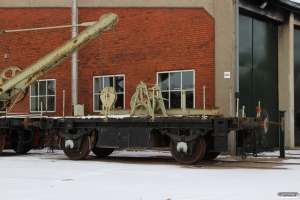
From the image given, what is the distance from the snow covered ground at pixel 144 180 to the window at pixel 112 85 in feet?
18.5

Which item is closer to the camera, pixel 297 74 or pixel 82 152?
pixel 82 152

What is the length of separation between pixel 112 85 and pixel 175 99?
295cm

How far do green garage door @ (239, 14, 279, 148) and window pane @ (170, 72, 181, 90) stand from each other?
7.04 feet

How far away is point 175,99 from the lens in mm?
18188

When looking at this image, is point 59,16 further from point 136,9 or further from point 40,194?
point 40,194

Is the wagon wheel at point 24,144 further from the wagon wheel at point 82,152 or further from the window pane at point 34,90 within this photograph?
the window pane at point 34,90

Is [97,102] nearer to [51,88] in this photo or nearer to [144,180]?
[51,88]

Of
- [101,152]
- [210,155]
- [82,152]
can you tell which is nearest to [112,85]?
[101,152]

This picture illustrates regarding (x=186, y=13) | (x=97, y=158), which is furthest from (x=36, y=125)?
(x=186, y=13)

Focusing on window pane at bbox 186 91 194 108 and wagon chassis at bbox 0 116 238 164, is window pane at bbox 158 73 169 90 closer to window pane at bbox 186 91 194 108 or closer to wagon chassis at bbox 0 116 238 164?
window pane at bbox 186 91 194 108

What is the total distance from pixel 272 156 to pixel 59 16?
10115mm

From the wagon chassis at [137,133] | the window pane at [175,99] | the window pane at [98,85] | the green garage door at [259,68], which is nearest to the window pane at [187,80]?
the window pane at [175,99]

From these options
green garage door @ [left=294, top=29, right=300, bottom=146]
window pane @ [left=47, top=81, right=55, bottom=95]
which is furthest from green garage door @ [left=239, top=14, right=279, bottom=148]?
window pane @ [left=47, top=81, right=55, bottom=95]

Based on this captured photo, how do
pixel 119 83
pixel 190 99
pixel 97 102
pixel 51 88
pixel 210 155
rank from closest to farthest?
pixel 210 155 < pixel 190 99 < pixel 119 83 < pixel 97 102 < pixel 51 88
